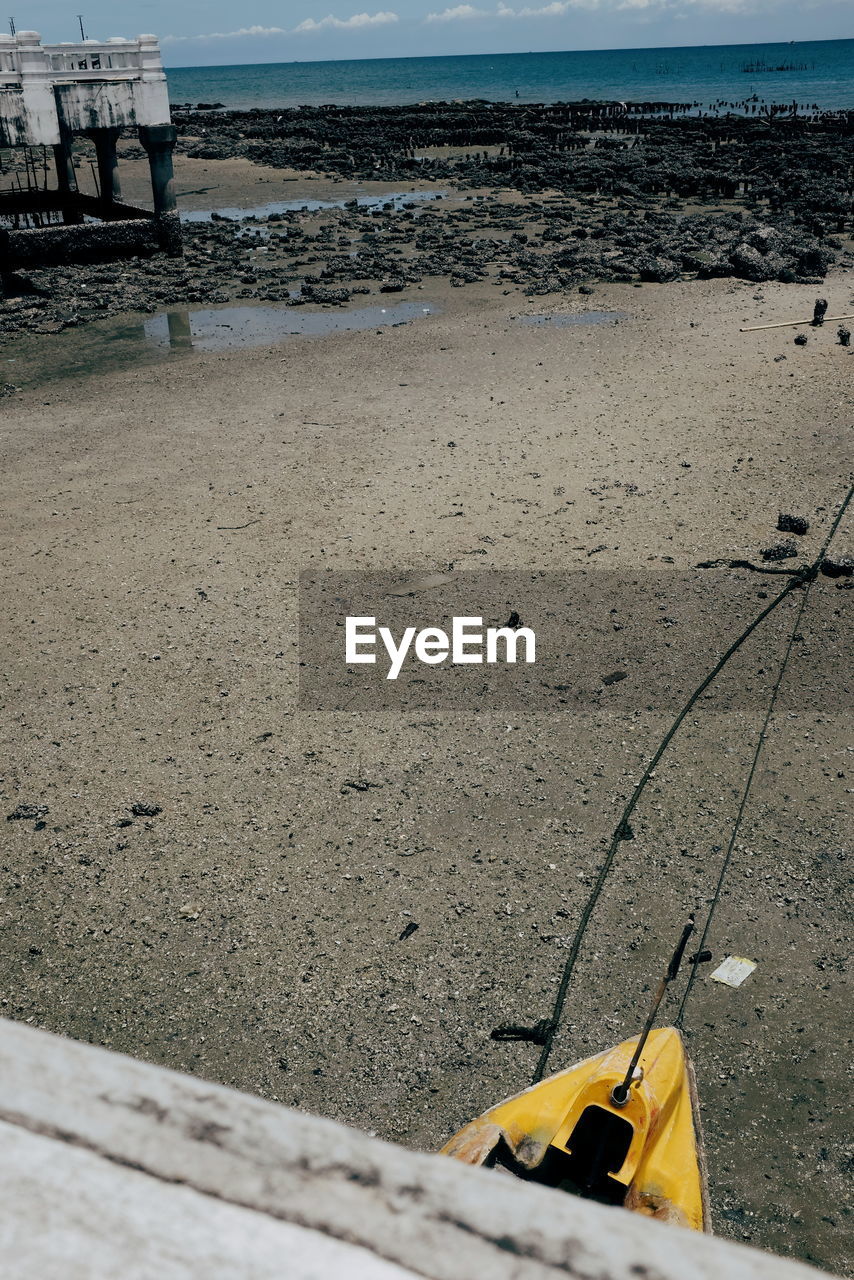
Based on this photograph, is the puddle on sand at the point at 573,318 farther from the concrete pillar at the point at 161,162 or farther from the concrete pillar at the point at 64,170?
the concrete pillar at the point at 64,170

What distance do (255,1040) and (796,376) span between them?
1184 centimetres

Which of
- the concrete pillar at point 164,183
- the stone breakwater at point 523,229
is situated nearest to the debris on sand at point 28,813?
the stone breakwater at point 523,229

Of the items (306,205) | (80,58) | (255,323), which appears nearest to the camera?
(255,323)

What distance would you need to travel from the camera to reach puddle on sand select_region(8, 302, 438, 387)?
15.6 metres

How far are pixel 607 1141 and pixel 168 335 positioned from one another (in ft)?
53.2

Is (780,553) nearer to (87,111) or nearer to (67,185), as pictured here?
(87,111)

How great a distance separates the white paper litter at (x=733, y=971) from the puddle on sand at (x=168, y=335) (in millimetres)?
13190

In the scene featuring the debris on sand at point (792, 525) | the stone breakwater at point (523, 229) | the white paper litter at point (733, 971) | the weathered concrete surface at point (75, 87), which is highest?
the weathered concrete surface at point (75, 87)

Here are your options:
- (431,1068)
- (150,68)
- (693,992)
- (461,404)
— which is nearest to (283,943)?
(431,1068)

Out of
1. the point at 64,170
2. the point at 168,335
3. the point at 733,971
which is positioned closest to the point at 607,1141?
the point at 733,971

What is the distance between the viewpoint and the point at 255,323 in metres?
18.0

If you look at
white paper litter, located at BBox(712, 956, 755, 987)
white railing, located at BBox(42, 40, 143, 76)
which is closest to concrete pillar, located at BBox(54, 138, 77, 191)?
white railing, located at BBox(42, 40, 143, 76)

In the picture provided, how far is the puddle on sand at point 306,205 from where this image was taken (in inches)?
1232

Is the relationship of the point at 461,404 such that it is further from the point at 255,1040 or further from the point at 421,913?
the point at 255,1040
